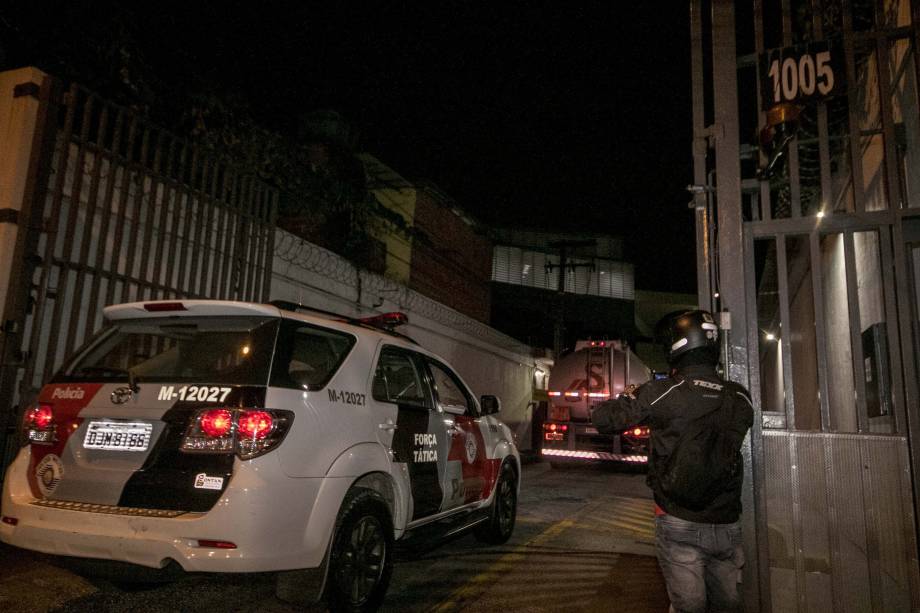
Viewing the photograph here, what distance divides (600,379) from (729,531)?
35.8ft

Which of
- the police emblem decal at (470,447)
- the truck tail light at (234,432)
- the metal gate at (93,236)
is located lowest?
the police emblem decal at (470,447)

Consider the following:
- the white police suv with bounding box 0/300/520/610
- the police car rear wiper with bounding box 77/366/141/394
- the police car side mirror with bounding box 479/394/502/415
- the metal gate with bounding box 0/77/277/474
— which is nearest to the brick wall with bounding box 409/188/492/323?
the metal gate with bounding box 0/77/277/474

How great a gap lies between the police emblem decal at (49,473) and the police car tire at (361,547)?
1485 millimetres

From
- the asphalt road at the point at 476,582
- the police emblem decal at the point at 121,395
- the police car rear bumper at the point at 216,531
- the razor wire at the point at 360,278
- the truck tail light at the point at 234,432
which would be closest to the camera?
the police car rear bumper at the point at 216,531

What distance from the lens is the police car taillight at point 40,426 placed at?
343cm

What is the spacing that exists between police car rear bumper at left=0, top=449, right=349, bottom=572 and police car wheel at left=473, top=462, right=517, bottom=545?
2816 mm

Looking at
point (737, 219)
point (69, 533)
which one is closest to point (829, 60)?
point (737, 219)

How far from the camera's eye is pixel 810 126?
4.79 metres

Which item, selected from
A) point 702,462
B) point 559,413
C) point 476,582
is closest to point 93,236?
point 476,582

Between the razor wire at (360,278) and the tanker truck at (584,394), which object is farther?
the tanker truck at (584,394)

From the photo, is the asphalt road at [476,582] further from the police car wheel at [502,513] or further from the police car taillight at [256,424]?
the police car taillight at [256,424]

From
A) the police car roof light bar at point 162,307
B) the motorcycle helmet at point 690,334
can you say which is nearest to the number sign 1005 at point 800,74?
the motorcycle helmet at point 690,334

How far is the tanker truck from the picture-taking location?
43.5 ft

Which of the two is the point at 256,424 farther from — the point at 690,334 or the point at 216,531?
the point at 690,334
